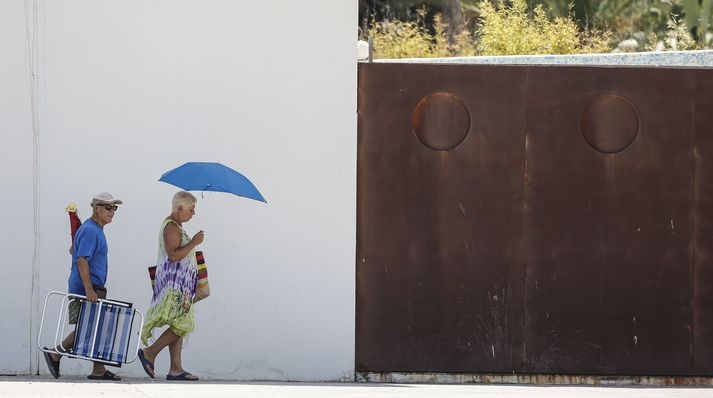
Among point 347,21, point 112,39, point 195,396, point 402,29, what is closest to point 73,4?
point 112,39

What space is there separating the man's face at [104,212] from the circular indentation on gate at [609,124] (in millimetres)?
4026

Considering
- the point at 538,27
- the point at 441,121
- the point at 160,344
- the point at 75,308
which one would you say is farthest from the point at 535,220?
the point at 538,27

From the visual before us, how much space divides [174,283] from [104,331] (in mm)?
647

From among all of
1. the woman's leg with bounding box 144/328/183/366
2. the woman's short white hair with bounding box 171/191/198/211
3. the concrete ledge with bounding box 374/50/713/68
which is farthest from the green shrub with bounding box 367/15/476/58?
the woman's leg with bounding box 144/328/183/366

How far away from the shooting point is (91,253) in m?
10.6

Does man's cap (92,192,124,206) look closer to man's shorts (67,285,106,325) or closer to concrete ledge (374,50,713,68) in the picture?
man's shorts (67,285,106,325)

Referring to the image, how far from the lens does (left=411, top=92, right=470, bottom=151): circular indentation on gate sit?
39.0 feet

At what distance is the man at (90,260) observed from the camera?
10.6 meters

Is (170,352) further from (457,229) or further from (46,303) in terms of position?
(457,229)

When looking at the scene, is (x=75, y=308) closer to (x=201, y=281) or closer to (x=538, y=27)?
(x=201, y=281)

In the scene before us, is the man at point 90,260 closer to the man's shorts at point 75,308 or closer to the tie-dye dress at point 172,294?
the man's shorts at point 75,308

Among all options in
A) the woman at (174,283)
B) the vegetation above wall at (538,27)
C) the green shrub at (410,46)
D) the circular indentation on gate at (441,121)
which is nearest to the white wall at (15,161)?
the woman at (174,283)

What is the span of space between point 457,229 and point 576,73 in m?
1.66

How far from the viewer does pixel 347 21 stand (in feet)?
38.5
